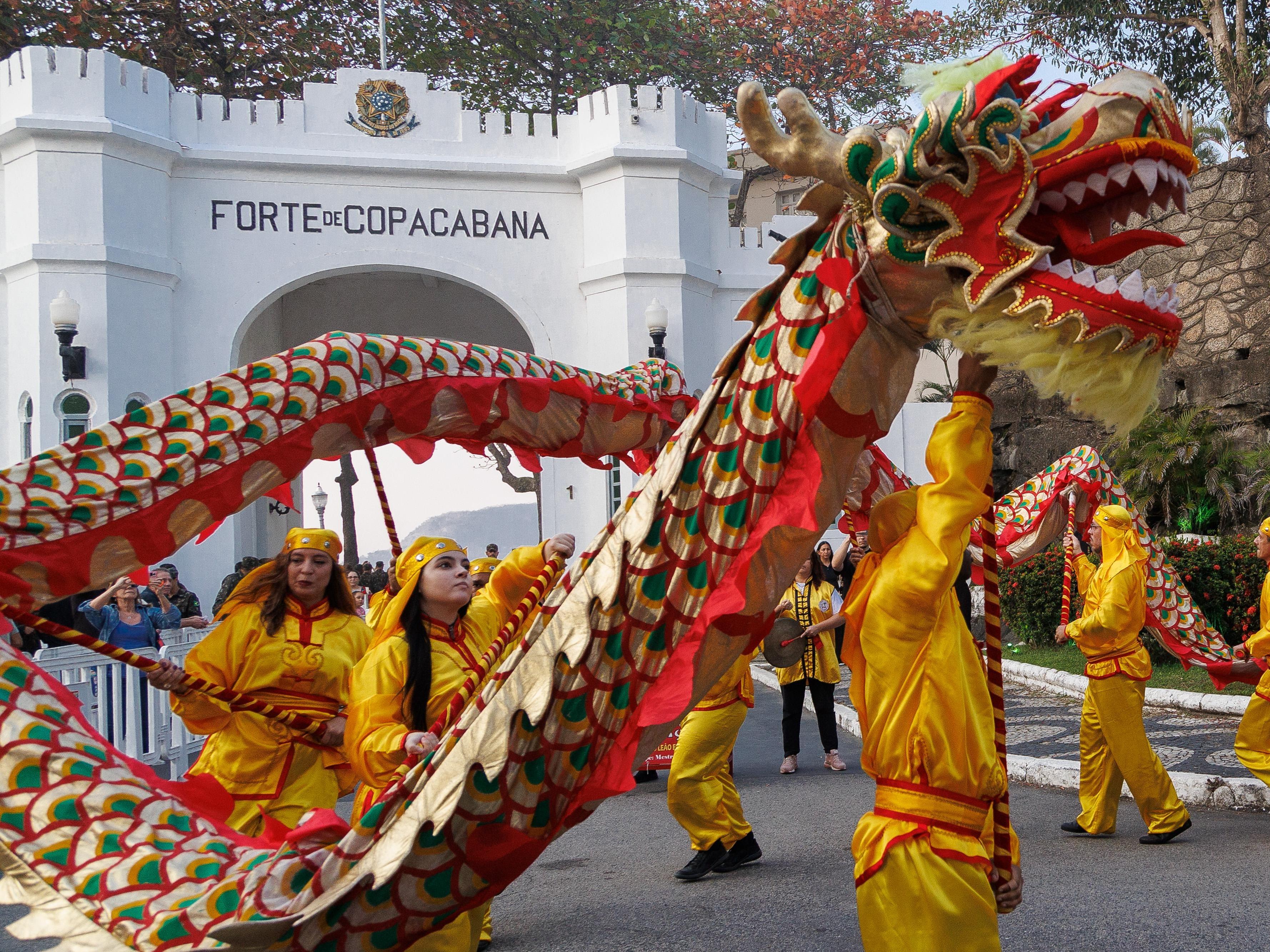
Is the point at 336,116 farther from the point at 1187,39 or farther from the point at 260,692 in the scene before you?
the point at 1187,39

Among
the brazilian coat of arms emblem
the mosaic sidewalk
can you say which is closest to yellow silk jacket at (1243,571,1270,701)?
the mosaic sidewalk

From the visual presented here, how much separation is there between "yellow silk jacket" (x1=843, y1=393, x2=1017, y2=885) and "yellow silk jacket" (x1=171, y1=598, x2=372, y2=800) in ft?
7.85

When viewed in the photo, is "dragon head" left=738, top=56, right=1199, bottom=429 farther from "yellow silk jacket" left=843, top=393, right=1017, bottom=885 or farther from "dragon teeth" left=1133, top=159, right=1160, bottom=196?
"yellow silk jacket" left=843, top=393, right=1017, bottom=885

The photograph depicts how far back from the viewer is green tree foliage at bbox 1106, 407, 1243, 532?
623 inches

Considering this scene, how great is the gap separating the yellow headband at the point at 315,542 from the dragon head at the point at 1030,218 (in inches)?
131

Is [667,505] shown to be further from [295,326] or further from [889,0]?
[889,0]

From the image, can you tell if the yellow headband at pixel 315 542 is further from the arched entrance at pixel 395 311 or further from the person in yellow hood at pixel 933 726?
the arched entrance at pixel 395 311

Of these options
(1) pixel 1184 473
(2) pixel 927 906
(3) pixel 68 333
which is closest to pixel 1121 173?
(2) pixel 927 906

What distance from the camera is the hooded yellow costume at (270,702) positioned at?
4785mm

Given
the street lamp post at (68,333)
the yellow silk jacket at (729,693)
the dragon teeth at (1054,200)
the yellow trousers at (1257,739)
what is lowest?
the yellow trousers at (1257,739)

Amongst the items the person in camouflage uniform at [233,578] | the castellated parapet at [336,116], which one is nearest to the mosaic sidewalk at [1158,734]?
the person in camouflage uniform at [233,578]

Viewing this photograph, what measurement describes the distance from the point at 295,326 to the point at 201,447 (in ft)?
55.4

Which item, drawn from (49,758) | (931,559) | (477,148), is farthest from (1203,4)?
(49,758)

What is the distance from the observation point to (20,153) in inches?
524
